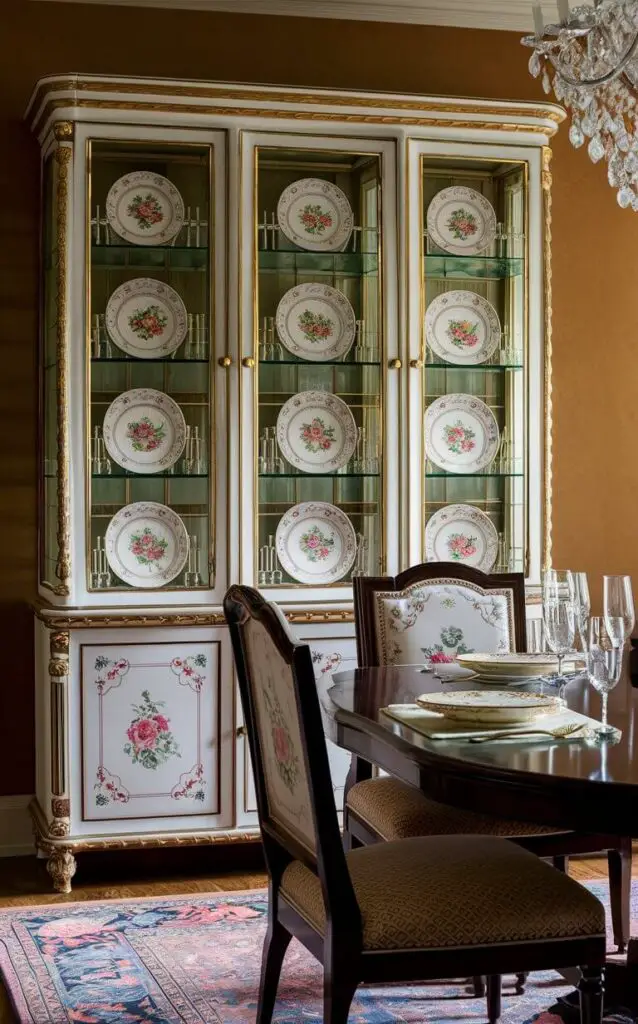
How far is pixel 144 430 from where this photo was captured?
3727 mm

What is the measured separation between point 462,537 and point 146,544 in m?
0.95

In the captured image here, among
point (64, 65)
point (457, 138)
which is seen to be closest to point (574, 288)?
point (457, 138)

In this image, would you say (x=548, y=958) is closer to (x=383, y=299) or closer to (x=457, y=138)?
(x=383, y=299)

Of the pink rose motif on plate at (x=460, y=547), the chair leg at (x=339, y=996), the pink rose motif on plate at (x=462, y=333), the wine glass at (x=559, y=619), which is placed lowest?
the chair leg at (x=339, y=996)

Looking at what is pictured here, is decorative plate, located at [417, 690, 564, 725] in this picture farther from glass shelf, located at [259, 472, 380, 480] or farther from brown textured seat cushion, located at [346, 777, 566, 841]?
glass shelf, located at [259, 472, 380, 480]

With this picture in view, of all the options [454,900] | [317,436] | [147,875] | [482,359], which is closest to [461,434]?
[482,359]

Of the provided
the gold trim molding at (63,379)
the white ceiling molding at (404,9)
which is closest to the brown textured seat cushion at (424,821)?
the gold trim molding at (63,379)

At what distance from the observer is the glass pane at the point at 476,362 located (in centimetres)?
392

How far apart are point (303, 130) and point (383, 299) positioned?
0.54m

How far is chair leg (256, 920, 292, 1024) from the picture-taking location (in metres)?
2.35

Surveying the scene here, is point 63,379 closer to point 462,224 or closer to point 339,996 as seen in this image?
point 462,224

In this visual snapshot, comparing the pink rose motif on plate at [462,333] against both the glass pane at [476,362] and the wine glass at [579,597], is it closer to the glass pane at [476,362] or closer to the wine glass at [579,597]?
the glass pane at [476,362]

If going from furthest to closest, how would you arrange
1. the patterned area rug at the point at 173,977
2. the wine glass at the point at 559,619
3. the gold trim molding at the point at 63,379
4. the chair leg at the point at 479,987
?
the gold trim molding at the point at 63,379
the chair leg at the point at 479,987
the patterned area rug at the point at 173,977
the wine glass at the point at 559,619

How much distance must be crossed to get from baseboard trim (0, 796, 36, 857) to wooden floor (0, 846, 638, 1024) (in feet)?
0.12
